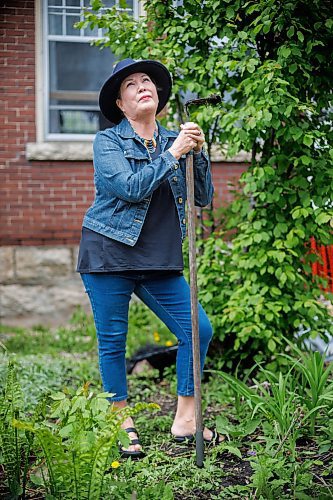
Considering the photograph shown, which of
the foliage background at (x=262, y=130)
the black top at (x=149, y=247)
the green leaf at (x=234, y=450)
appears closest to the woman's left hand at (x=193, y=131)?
the black top at (x=149, y=247)

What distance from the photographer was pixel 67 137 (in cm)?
682

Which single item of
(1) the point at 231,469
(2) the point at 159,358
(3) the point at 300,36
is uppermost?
(3) the point at 300,36

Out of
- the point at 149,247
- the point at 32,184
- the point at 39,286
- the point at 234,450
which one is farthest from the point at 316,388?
the point at 32,184

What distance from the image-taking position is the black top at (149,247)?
3336 mm

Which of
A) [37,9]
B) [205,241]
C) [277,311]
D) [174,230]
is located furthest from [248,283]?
[37,9]

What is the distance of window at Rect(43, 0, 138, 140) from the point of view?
6.68m

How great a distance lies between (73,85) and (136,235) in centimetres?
396

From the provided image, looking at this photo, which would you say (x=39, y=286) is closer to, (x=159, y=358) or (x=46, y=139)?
(x=46, y=139)

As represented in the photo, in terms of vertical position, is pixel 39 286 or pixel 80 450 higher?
pixel 80 450

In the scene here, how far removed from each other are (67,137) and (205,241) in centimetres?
267

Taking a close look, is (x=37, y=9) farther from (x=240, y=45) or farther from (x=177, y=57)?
(x=240, y=45)

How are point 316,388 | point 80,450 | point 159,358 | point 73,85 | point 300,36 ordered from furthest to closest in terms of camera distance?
point 73,85 → point 159,358 → point 300,36 → point 316,388 → point 80,450

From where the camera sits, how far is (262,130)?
4090mm

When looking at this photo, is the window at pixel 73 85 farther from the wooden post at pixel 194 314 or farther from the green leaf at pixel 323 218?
the wooden post at pixel 194 314
